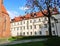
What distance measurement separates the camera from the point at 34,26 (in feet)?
238

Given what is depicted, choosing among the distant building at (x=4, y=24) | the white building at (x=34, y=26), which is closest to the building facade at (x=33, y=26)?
the white building at (x=34, y=26)

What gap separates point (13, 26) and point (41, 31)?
74.4 ft

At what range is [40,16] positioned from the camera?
71312mm

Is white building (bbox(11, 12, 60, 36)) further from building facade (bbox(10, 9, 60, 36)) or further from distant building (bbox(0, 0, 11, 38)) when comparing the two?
distant building (bbox(0, 0, 11, 38))

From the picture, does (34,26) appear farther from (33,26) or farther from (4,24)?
(4,24)

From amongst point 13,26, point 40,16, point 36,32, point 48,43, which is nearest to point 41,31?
point 36,32

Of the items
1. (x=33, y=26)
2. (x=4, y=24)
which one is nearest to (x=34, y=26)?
(x=33, y=26)

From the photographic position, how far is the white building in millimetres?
66244

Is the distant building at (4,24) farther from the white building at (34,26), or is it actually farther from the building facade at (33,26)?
the white building at (34,26)

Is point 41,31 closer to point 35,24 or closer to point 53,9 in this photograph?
point 35,24

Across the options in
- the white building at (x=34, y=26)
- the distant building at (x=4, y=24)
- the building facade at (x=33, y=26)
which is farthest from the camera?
the building facade at (x=33, y=26)

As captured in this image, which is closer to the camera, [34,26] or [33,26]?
[34,26]

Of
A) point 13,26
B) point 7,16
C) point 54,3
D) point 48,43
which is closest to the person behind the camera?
point 48,43

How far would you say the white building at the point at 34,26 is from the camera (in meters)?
66.2
